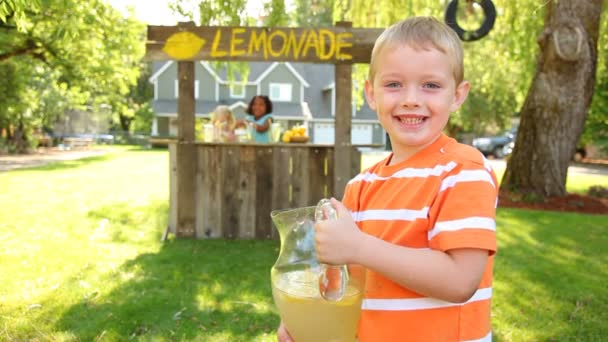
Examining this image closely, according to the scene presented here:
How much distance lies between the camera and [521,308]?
13.2 ft

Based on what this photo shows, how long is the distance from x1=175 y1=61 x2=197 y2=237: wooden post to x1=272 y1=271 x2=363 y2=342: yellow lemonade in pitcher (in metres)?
4.90

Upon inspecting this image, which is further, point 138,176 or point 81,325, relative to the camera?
point 138,176

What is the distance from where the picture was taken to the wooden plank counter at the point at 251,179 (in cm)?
612

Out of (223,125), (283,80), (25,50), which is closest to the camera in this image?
(223,125)

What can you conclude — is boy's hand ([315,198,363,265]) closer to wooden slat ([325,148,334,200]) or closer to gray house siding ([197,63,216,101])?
wooden slat ([325,148,334,200])

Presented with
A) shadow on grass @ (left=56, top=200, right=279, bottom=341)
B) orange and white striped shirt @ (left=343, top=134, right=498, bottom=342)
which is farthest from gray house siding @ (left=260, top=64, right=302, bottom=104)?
orange and white striped shirt @ (left=343, top=134, right=498, bottom=342)

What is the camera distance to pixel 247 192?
20.2 feet

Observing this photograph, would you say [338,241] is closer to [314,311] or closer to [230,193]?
[314,311]

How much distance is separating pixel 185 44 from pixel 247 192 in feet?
5.71

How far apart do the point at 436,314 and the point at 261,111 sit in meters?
6.03

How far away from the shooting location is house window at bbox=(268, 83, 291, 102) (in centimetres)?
3216

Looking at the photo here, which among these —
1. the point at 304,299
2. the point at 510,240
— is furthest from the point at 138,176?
the point at 304,299

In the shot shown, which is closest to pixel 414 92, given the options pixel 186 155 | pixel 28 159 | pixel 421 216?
pixel 421 216

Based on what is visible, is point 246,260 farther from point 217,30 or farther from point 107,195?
point 107,195
